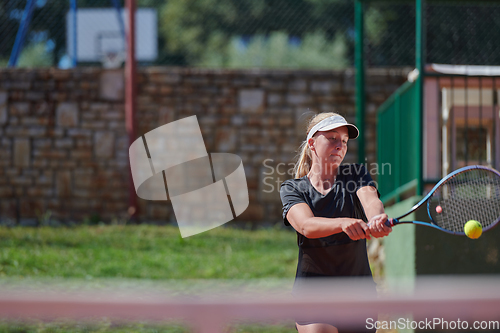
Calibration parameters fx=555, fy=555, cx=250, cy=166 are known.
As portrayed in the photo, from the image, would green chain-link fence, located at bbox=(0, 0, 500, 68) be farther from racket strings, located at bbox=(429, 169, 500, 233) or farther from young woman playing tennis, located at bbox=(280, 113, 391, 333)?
young woman playing tennis, located at bbox=(280, 113, 391, 333)

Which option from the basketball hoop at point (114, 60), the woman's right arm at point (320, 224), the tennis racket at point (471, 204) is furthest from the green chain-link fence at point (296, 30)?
the woman's right arm at point (320, 224)

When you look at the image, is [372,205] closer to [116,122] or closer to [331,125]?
[331,125]

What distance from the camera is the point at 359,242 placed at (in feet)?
7.29

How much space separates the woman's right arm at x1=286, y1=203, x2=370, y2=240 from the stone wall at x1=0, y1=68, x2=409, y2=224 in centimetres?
541

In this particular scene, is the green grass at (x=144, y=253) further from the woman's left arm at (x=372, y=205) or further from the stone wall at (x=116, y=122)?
the woman's left arm at (x=372, y=205)

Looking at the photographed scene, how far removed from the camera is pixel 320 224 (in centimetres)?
201

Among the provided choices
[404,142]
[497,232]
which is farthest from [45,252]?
[497,232]

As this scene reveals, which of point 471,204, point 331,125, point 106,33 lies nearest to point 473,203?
point 471,204

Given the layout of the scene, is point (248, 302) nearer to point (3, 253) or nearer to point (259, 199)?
point (3, 253)

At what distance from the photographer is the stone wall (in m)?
7.57

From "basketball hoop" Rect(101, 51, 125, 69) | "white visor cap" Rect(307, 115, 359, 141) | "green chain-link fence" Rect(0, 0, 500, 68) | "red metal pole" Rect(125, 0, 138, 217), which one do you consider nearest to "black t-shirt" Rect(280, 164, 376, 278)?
"white visor cap" Rect(307, 115, 359, 141)

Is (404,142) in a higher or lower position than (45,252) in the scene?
higher

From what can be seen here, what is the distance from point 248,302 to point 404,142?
3.60 m

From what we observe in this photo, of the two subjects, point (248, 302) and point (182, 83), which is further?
point (182, 83)
